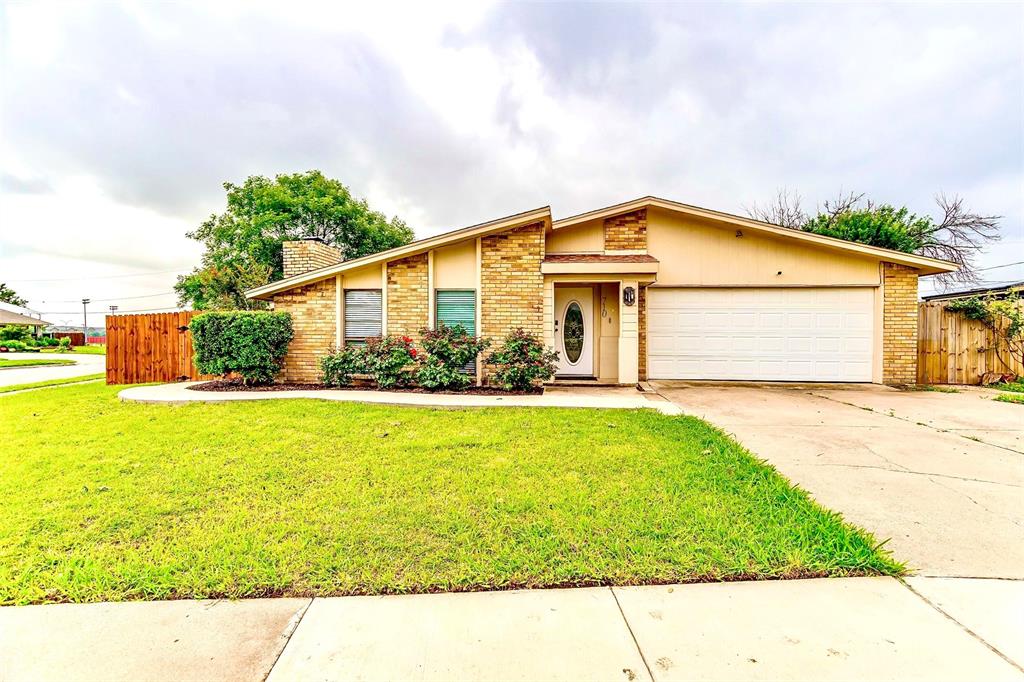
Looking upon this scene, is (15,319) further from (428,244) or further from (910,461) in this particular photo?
(910,461)

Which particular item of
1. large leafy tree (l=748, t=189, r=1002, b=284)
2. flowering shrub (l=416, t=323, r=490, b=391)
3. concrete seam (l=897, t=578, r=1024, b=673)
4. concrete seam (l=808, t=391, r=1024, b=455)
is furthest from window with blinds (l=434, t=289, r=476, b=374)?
large leafy tree (l=748, t=189, r=1002, b=284)

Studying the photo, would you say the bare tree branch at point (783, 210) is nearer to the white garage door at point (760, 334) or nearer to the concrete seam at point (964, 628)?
the white garage door at point (760, 334)

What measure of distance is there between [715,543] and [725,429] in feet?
10.5

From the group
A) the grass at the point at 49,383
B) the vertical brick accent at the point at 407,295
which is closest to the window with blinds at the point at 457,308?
the vertical brick accent at the point at 407,295

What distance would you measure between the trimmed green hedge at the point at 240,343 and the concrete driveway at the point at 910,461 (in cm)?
786

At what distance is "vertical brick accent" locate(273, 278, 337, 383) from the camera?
29.7 ft

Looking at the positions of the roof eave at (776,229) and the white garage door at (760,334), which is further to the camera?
→ the white garage door at (760,334)

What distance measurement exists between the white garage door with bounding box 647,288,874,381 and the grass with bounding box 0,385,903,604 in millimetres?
4875

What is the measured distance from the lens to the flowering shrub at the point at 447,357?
26.6 ft

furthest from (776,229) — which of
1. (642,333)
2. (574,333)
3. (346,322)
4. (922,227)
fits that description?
(922,227)

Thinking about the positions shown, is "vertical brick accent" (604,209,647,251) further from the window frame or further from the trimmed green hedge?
the trimmed green hedge

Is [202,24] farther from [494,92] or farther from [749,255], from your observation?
[749,255]

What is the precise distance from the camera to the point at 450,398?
7.29 m

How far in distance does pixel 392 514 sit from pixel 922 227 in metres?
23.4
